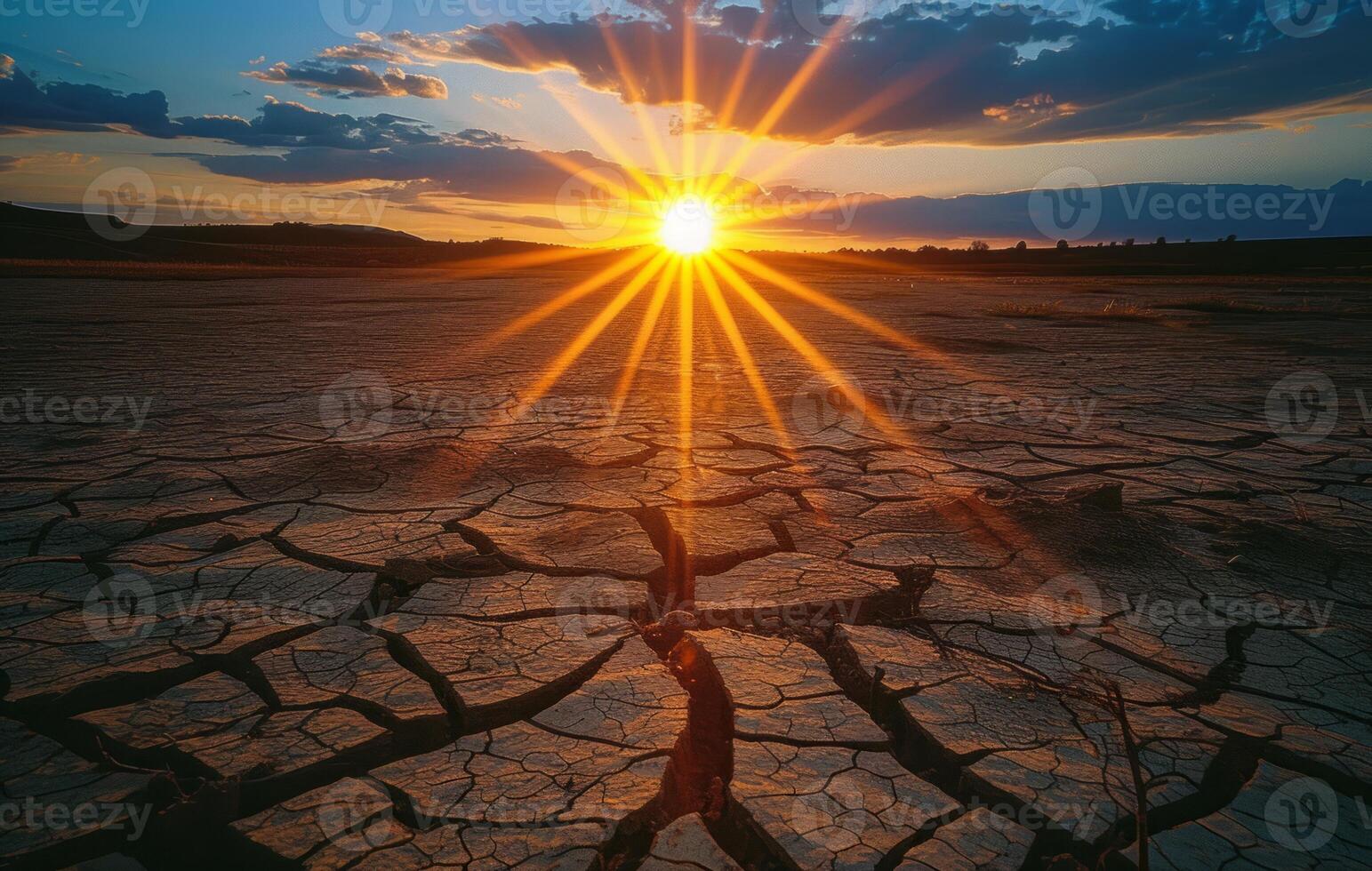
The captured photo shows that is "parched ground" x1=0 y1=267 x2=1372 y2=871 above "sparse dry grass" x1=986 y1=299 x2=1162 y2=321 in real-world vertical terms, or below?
below

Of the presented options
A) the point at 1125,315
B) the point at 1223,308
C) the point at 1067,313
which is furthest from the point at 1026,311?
the point at 1223,308

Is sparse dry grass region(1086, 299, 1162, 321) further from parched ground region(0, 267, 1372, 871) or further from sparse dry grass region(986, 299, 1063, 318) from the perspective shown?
parched ground region(0, 267, 1372, 871)

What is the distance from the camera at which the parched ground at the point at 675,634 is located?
1275mm

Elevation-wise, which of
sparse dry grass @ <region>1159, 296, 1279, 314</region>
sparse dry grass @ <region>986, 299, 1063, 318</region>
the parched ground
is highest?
sparse dry grass @ <region>1159, 296, 1279, 314</region>

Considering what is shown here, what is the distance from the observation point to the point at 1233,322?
928 centimetres

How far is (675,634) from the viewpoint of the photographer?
1937 mm

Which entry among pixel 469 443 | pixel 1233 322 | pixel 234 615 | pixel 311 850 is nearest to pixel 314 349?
pixel 469 443

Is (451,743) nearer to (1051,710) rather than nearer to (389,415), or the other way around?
(1051,710)

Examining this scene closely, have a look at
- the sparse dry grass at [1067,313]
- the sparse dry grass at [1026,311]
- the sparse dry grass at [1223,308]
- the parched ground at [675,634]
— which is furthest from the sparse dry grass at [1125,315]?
the parched ground at [675,634]

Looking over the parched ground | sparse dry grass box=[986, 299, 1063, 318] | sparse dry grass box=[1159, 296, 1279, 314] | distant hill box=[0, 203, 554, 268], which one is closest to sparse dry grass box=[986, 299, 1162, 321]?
sparse dry grass box=[986, 299, 1063, 318]

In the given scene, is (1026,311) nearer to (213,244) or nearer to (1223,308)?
(1223,308)

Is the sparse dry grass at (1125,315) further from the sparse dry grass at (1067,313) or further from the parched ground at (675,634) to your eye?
the parched ground at (675,634)

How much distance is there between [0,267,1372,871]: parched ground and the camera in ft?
4.18

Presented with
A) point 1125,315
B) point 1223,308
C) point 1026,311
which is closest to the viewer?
point 1125,315
